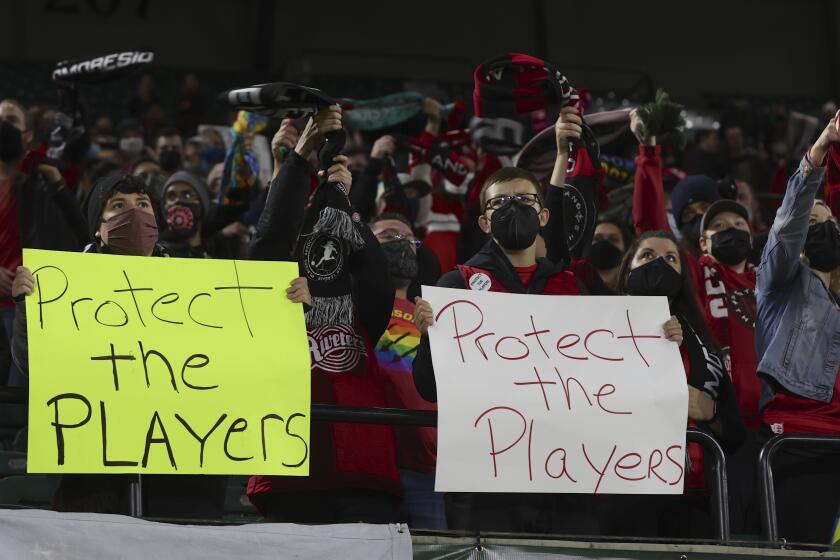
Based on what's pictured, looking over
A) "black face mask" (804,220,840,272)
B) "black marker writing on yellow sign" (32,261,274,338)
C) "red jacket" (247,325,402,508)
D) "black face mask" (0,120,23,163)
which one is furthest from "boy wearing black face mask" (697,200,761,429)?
"black face mask" (0,120,23,163)

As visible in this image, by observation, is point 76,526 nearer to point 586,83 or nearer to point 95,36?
point 95,36

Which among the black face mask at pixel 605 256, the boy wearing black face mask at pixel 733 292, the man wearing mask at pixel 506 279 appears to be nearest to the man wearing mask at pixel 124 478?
the man wearing mask at pixel 506 279

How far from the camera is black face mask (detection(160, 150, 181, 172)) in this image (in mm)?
8516

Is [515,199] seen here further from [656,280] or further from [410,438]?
[410,438]

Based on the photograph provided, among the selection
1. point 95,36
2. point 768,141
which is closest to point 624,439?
point 768,141

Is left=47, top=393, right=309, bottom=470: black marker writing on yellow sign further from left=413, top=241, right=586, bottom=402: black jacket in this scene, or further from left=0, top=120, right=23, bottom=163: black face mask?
left=0, top=120, right=23, bottom=163: black face mask

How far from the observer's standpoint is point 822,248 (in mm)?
5051

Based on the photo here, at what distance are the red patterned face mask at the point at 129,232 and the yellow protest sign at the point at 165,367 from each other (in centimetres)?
35

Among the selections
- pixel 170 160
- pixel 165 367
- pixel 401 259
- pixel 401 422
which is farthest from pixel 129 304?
pixel 170 160

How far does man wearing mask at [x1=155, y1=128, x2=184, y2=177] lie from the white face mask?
0.49 feet

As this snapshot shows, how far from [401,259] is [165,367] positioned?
1519 mm

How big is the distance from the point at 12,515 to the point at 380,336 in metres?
1.37

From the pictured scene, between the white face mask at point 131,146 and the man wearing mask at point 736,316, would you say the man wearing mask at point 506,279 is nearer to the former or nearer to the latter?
the man wearing mask at point 736,316

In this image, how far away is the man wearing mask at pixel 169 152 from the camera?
8.52m
